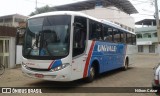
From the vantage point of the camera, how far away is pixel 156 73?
6777 mm

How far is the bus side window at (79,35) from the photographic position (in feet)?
32.6

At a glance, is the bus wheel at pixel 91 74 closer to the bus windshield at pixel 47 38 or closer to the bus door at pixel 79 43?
the bus door at pixel 79 43

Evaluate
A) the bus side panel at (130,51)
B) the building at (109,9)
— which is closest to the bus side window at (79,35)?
the bus side panel at (130,51)

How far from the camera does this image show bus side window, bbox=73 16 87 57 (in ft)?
32.6

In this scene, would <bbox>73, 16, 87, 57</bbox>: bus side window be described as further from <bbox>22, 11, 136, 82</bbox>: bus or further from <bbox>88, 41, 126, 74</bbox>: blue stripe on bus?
<bbox>88, 41, 126, 74</bbox>: blue stripe on bus

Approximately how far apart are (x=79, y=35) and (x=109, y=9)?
1947 inches

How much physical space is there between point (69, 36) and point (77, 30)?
73 centimetres

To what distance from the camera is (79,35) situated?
33.9 feet

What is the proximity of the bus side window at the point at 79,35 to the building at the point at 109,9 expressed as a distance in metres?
45.6

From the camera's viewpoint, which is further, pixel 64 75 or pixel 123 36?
pixel 123 36

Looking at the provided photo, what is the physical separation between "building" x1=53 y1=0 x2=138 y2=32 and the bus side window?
45.6 metres

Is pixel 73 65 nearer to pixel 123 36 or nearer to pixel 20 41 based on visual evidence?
pixel 20 41

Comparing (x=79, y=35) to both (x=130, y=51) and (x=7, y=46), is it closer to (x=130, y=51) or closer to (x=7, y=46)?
(x=7, y=46)

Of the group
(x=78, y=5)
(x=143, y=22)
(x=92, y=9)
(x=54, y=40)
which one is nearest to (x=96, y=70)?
(x=54, y=40)
